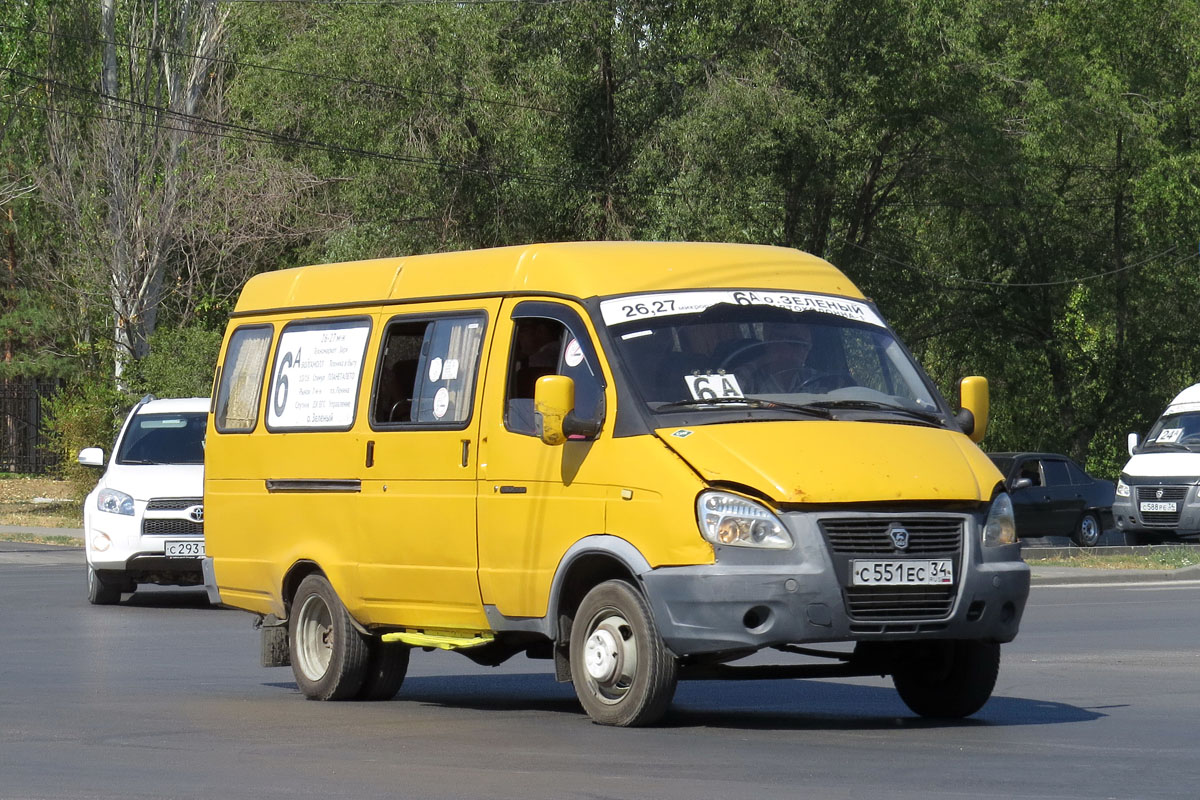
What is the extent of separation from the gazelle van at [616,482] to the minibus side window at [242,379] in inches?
3.0

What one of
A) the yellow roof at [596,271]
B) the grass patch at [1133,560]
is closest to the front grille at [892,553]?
the yellow roof at [596,271]

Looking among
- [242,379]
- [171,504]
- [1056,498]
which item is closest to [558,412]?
[242,379]

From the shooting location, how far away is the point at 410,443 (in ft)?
35.0

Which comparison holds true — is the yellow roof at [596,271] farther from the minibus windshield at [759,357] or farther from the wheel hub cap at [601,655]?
the wheel hub cap at [601,655]

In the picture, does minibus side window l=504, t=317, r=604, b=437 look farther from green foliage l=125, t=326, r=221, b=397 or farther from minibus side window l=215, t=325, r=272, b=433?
green foliage l=125, t=326, r=221, b=397

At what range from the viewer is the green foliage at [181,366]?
33156 mm

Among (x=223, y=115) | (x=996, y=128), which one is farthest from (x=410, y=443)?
(x=223, y=115)

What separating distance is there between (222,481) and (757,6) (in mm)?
22160

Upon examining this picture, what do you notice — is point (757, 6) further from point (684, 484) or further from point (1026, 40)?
point (684, 484)

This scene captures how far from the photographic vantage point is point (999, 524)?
9.60m

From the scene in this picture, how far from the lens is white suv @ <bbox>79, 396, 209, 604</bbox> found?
18.6 meters

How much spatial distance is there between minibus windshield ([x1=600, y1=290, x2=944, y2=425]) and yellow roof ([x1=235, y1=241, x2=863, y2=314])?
0.41 feet

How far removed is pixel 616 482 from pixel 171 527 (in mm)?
10175

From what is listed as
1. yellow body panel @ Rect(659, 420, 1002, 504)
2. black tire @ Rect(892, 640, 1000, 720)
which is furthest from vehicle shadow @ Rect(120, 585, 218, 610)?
yellow body panel @ Rect(659, 420, 1002, 504)
